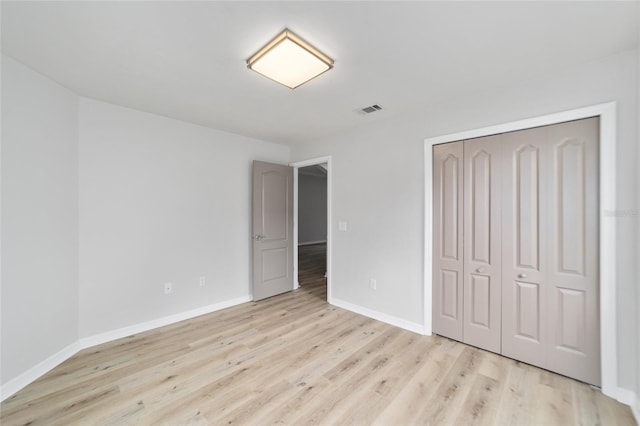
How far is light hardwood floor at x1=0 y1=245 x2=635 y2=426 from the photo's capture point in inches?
63.9

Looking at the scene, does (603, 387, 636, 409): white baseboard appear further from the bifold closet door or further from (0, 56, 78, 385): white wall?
(0, 56, 78, 385): white wall

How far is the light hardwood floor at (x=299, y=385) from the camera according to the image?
1.62 meters

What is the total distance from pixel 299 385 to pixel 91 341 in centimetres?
224

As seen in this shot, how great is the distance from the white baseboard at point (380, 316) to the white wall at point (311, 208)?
559 centimetres

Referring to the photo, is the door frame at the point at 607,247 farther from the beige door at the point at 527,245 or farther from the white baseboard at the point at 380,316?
the white baseboard at the point at 380,316

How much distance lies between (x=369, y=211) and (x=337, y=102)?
1.39m

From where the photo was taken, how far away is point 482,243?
239 centimetres

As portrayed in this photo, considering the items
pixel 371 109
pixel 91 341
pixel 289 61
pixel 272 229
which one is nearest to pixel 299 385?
pixel 91 341

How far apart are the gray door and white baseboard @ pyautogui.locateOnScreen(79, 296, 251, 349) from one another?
0.49 metres

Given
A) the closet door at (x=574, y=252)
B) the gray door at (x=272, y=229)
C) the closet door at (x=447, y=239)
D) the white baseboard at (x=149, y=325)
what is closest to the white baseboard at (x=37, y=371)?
the white baseboard at (x=149, y=325)

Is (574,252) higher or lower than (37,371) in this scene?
higher

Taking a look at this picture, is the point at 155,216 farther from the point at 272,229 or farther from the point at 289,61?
the point at 289,61

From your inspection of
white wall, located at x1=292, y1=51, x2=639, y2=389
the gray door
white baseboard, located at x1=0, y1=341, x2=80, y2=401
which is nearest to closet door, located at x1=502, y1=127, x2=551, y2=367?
white wall, located at x1=292, y1=51, x2=639, y2=389

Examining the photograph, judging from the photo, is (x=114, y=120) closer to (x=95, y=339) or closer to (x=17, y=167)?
(x=17, y=167)
